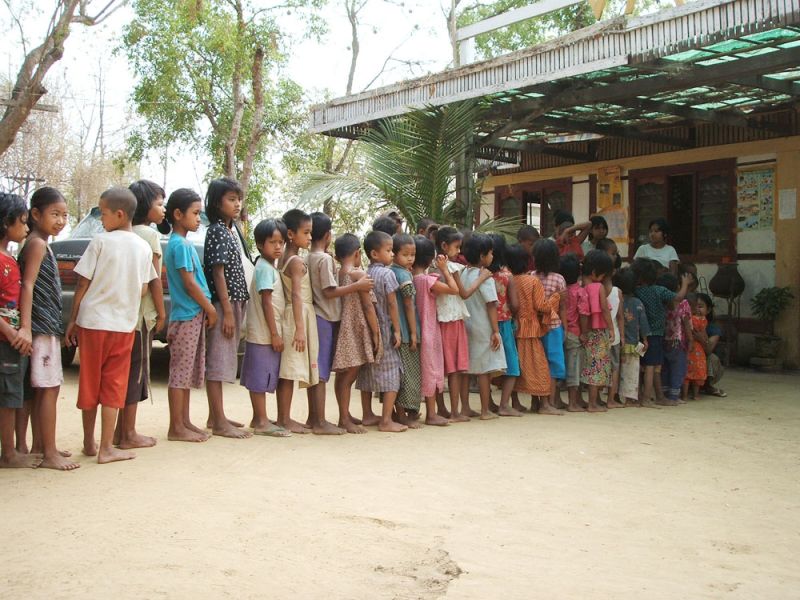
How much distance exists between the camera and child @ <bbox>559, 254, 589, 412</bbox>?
659 centimetres

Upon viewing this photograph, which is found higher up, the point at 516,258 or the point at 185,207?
the point at 185,207

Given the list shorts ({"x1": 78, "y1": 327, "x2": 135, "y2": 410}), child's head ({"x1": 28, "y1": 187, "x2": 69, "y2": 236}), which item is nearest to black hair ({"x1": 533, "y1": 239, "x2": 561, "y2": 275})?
shorts ({"x1": 78, "y1": 327, "x2": 135, "y2": 410})

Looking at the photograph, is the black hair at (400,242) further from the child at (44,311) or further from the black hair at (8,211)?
the black hair at (8,211)

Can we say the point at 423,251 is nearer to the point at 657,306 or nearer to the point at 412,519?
the point at 657,306

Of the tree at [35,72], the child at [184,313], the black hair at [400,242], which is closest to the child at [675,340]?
the black hair at [400,242]

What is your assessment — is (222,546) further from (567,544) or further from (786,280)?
(786,280)

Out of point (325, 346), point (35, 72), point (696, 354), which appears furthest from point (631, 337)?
point (35, 72)

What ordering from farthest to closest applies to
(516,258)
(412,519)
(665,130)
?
1. (665,130)
2. (516,258)
3. (412,519)

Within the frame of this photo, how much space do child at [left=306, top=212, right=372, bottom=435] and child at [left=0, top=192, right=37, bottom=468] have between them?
5.93ft

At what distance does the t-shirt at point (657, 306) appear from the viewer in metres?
7.05

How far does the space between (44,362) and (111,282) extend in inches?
20.4

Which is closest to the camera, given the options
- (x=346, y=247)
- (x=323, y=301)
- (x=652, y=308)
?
(x=323, y=301)

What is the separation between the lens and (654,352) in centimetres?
713

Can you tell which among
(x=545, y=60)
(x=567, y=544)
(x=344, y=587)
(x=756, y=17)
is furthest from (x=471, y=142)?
(x=344, y=587)
